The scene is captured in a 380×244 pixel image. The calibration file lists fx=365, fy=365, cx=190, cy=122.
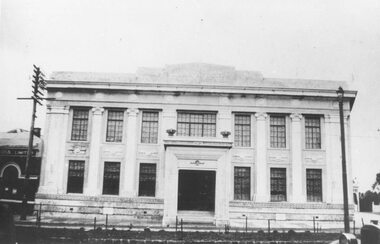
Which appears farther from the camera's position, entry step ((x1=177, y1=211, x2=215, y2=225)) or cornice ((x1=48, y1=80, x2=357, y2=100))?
cornice ((x1=48, y1=80, x2=357, y2=100))

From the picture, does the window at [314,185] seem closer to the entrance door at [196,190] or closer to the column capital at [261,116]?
the column capital at [261,116]

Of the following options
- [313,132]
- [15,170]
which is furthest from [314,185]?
[15,170]

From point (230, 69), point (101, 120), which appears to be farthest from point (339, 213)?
point (101, 120)

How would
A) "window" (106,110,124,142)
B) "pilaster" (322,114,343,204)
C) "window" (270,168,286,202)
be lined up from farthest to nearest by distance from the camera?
"window" (106,110,124,142)
"window" (270,168,286,202)
"pilaster" (322,114,343,204)

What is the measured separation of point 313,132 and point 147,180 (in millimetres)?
12329

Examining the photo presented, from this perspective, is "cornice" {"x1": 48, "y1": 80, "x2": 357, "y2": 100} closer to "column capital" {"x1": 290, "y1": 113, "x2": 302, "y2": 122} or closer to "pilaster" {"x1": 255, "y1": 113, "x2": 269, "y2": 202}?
"column capital" {"x1": 290, "y1": 113, "x2": 302, "y2": 122}

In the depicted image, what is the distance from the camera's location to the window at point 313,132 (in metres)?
26.1

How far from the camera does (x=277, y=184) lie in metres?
25.5

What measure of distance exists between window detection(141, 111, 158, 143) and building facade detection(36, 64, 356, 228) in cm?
7

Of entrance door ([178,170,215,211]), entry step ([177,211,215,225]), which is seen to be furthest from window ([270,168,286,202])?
entry step ([177,211,215,225])

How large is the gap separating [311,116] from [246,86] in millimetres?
5210

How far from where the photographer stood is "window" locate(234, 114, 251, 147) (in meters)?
26.0

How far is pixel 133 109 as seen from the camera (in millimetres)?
26156

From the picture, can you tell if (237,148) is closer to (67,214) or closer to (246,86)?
(246,86)
